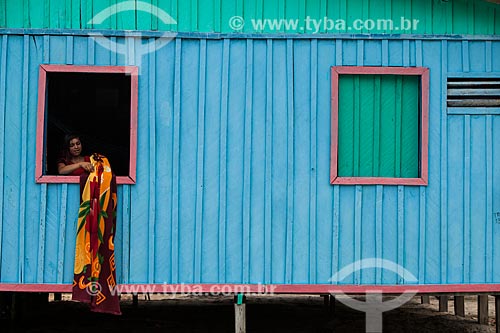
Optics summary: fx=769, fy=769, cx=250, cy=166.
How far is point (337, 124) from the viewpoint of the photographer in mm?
7859

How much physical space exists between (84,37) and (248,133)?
1937 millimetres

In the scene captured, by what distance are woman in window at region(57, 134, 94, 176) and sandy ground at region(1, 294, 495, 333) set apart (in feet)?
9.17

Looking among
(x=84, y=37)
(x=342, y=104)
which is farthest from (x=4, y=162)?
(x=342, y=104)

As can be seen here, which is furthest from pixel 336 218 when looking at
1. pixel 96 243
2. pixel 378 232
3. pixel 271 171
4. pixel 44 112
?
pixel 44 112

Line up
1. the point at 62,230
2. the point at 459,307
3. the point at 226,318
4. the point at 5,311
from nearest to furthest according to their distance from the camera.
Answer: the point at 62,230
the point at 5,311
the point at 226,318
the point at 459,307

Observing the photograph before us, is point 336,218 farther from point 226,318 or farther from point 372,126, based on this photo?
point 226,318

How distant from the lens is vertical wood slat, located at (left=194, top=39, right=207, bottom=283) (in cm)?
784

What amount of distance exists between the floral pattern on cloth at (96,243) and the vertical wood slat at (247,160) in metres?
1.33

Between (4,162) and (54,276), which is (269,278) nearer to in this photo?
(54,276)

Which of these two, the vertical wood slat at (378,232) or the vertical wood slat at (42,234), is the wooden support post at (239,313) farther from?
the vertical wood slat at (42,234)

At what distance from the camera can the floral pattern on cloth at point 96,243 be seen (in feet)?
24.9

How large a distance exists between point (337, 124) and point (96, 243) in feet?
8.84

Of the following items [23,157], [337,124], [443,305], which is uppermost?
[337,124]

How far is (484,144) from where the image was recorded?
7.93 metres
